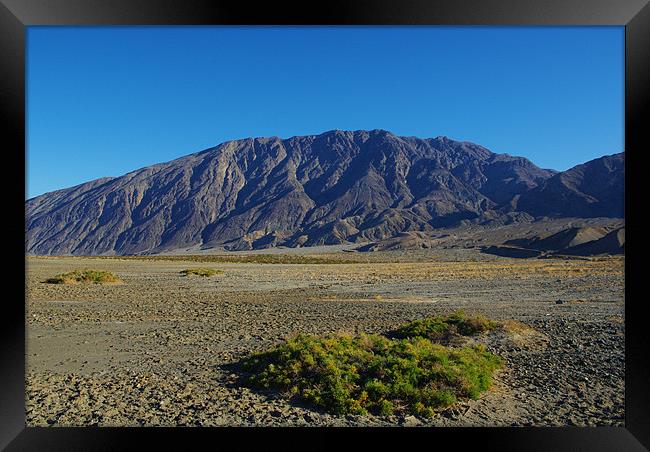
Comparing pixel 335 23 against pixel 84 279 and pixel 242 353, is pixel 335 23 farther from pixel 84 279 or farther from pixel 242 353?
pixel 84 279

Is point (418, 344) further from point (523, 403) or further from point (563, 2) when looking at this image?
point (563, 2)

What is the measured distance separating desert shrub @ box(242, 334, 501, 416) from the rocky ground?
0.21 meters

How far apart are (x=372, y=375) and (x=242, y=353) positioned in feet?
10.4

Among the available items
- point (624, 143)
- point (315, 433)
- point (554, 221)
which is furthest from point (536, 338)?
point (554, 221)

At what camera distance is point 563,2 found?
15.1 ft

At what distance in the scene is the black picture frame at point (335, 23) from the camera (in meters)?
4.41

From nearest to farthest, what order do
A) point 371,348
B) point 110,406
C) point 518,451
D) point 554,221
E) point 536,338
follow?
point 518,451, point 110,406, point 371,348, point 536,338, point 554,221

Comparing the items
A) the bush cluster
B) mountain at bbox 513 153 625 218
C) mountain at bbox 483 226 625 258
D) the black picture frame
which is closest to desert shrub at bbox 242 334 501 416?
the bush cluster

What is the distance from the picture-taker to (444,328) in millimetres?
11125

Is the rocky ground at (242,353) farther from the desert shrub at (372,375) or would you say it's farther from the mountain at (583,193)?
the mountain at (583,193)

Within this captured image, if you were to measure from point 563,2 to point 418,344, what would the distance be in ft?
19.9

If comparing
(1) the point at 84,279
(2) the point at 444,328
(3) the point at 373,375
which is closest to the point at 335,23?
(3) the point at 373,375
